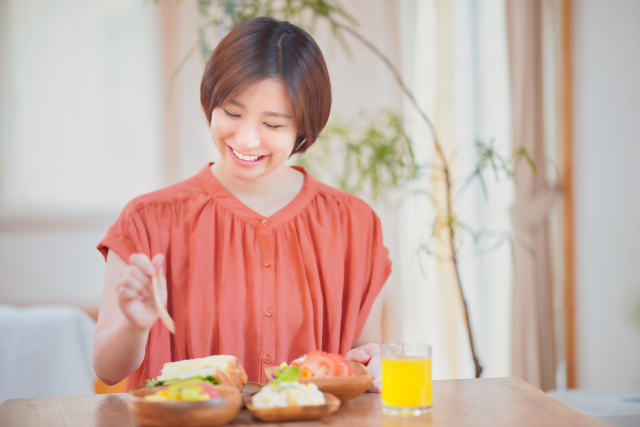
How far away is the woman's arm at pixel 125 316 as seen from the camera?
893 millimetres

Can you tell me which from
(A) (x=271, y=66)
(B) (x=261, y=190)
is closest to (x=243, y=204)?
(B) (x=261, y=190)

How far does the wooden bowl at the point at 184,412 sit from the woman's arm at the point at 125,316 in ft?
0.49

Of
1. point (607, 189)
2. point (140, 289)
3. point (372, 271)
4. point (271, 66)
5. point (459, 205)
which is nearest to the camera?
point (140, 289)

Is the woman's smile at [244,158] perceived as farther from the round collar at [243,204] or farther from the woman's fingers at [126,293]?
the woman's fingers at [126,293]

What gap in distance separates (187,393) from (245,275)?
508 mm

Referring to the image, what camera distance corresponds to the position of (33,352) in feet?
8.14

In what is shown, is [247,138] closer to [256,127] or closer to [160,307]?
[256,127]

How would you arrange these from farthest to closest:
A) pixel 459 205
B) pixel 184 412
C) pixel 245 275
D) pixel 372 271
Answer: pixel 459 205, pixel 372 271, pixel 245 275, pixel 184 412

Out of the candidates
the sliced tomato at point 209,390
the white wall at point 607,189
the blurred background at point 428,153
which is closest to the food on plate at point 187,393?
the sliced tomato at point 209,390

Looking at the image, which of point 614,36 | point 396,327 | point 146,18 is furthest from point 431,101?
point 146,18

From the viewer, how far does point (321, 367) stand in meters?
0.96

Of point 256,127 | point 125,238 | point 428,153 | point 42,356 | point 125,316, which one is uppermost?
point 428,153

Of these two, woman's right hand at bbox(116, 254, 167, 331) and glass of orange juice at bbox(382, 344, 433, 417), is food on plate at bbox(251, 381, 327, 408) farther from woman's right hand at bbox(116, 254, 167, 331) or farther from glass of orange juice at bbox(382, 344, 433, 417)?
woman's right hand at bbox(116, 254, 167, 331)

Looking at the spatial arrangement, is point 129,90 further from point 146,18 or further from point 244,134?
point 244,134
